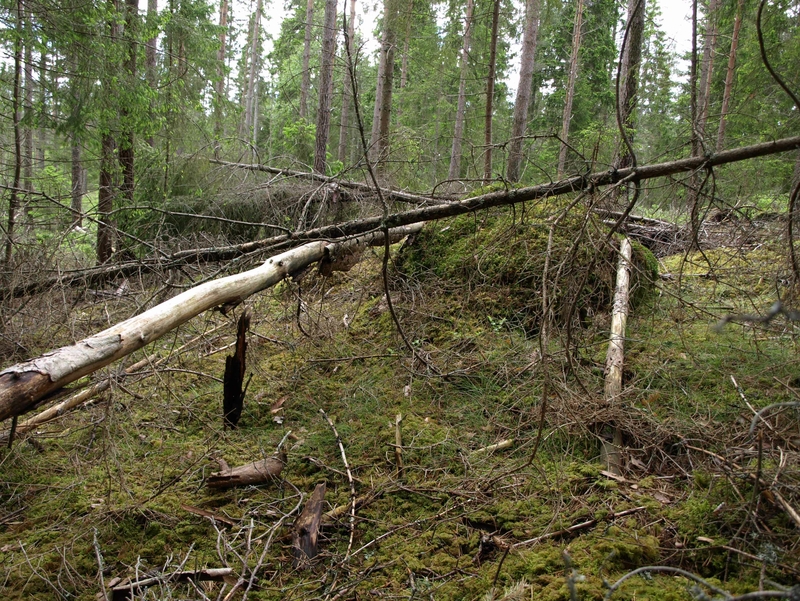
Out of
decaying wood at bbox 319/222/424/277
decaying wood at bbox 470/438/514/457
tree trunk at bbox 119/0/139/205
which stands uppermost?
tree trunk at bbox 119/0/139/205

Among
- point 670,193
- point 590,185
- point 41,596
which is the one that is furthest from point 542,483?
point 41,596

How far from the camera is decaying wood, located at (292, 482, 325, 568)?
2.82 m

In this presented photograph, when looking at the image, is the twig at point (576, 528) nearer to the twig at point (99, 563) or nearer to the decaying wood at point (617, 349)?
the decaying wood at point (617, 349)

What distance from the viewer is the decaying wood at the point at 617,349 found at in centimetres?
334

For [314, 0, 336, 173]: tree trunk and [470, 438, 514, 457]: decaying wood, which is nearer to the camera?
[470, 438, 514, 457]: decaying wood

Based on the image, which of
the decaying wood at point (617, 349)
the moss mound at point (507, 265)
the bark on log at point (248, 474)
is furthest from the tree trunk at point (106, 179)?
the decaying wood at point (617, 349)

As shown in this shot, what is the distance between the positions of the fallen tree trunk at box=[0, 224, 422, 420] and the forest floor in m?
→ 0.47

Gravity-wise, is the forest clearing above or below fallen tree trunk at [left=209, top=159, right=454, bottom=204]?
below

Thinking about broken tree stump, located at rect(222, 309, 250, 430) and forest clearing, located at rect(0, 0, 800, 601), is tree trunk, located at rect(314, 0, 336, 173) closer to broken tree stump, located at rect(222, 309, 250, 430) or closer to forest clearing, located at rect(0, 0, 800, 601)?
forest clearing, located at rect(0, 0, 800, 601)

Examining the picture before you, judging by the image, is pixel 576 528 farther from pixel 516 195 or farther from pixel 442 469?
pixel 516 195

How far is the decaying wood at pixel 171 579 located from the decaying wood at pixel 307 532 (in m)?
0.36

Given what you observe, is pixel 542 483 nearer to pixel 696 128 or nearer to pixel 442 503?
pixel 442 503

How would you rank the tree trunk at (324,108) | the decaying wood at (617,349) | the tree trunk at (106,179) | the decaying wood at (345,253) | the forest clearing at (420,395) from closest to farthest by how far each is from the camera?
the forest clearing at (420,395), the decaying wood at (617,349), the decaying wood at (345,253), the tree trunk at (106,179), the tree trunk at (324,108)

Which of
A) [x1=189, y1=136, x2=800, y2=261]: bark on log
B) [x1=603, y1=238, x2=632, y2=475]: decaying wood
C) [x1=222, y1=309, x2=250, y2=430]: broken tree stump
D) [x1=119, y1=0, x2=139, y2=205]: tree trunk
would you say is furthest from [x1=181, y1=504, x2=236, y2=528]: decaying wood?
[x1=119, y1=0, x2=139, y2=205]: tree trunk
